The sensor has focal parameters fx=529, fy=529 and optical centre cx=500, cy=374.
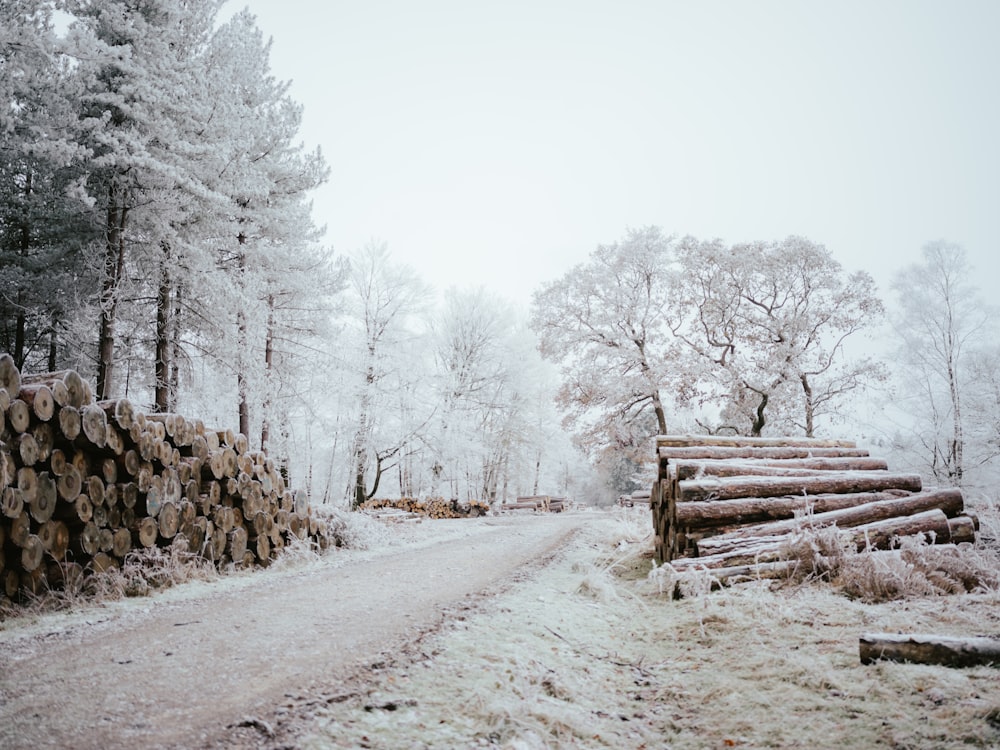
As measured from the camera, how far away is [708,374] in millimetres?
18656

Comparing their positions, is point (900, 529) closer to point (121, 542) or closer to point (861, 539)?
point (861, 539)

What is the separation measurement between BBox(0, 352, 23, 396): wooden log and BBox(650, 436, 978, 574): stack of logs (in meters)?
6.51

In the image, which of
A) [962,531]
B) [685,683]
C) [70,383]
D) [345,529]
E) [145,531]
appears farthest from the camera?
[345,529]

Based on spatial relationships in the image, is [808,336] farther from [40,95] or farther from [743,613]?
[40,95]

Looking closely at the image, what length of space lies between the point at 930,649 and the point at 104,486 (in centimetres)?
690

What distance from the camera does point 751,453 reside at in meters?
7.95

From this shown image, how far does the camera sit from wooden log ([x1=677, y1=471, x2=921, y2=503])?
600cm

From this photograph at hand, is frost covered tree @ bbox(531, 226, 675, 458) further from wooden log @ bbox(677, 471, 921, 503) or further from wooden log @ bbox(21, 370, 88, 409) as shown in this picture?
wooden log @ bbox(21, 370, 88, 409)

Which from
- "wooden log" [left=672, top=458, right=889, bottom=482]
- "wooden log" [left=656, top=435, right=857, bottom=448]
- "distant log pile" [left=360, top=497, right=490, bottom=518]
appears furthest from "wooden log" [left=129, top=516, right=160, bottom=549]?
"distant log pile" [left=360, top=497, right=490, bottom=518]

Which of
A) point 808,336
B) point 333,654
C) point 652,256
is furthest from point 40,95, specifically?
point 808,336

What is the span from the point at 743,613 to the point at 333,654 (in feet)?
10.2

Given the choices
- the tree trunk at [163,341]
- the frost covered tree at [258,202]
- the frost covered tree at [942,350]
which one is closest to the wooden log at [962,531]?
the frost covered tree at [258,202]

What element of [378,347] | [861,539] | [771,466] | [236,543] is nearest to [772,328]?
[771,466]

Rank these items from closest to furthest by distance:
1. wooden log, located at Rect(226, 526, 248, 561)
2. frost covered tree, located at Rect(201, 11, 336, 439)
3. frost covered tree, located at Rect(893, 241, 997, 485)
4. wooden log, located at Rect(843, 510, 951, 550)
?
1. wooden log, located at Rect(843, 510, 951, 550)
2. wooden log, located at Rect(226, 526, 248, 561)
3. frost covered tree, located at Rect(201, 11, 336, 439)
4. frost covered tree, located at Rect(893, 241, 997, 485)
